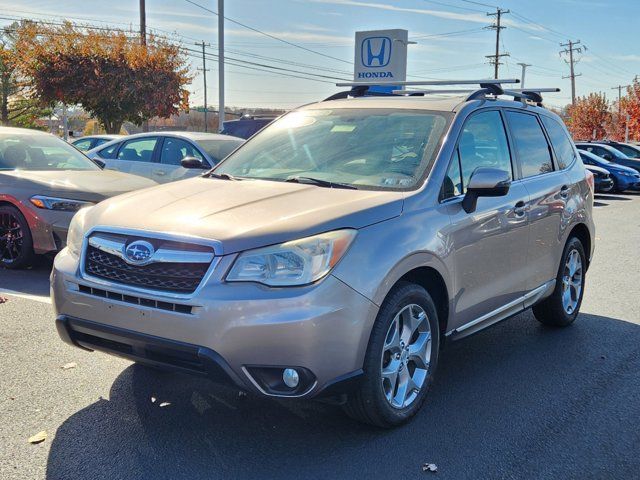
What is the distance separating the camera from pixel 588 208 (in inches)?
236

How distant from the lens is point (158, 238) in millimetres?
3305

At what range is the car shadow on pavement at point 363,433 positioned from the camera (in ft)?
10.8

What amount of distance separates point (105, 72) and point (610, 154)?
18.9 metres

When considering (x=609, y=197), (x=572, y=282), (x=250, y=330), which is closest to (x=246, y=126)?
(x=572, y=282)

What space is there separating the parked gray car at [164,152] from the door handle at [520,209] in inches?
232

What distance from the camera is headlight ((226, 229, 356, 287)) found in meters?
3.14

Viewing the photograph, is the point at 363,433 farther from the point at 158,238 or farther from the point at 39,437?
the point at 39,437

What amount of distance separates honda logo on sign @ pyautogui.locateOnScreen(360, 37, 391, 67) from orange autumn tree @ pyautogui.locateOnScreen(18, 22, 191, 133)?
407 inches

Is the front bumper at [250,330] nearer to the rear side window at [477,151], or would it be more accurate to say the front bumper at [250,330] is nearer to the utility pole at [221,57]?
the rear side window at [477,151]

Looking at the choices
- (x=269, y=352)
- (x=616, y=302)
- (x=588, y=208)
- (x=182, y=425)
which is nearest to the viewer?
(x=269, y=352)

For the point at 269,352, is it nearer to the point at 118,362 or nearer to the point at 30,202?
the point at 118,362

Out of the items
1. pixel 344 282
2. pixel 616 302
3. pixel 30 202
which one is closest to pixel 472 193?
pixel 344 282

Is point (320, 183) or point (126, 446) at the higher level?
point (320, 183)

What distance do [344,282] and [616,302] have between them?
15.3 feet
